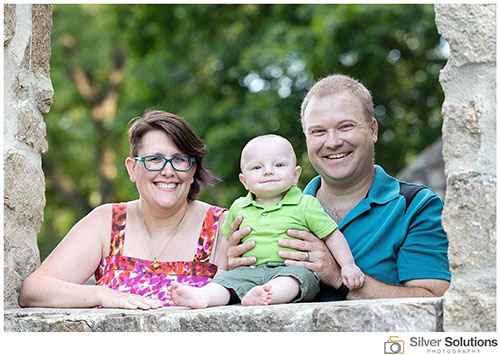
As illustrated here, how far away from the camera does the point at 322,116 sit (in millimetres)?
3010

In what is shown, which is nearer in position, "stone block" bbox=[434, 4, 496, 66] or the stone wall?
"stone block" bbox=[434, 4, 496, 66]

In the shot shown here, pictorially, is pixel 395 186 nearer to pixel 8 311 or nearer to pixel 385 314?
pixel 385 314

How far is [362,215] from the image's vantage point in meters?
2.94

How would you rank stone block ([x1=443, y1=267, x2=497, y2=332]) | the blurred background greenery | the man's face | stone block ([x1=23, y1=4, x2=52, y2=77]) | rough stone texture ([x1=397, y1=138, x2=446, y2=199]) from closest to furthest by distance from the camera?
stone block ([x1=443, y1=267, x2=497, y2=332])
stone block ([x1=23, y1=4, x2=52, y2=77])
the man's face
rough stone texture ([x1=397, y1=138, x2=446, y2=199])
the blurred background greenery

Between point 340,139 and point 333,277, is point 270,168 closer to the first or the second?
point 340,139

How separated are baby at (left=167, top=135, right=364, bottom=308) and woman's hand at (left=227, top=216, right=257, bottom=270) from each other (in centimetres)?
2

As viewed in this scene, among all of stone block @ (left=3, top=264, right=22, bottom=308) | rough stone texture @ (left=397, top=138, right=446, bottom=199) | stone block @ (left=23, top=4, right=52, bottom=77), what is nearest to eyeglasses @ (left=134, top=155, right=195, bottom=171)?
stone block @ (left=23, top=4, right=52, bottom=77)

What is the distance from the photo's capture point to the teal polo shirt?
2746 mm

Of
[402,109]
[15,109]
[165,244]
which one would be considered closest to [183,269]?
[165,244]

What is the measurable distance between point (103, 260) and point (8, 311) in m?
0.59
